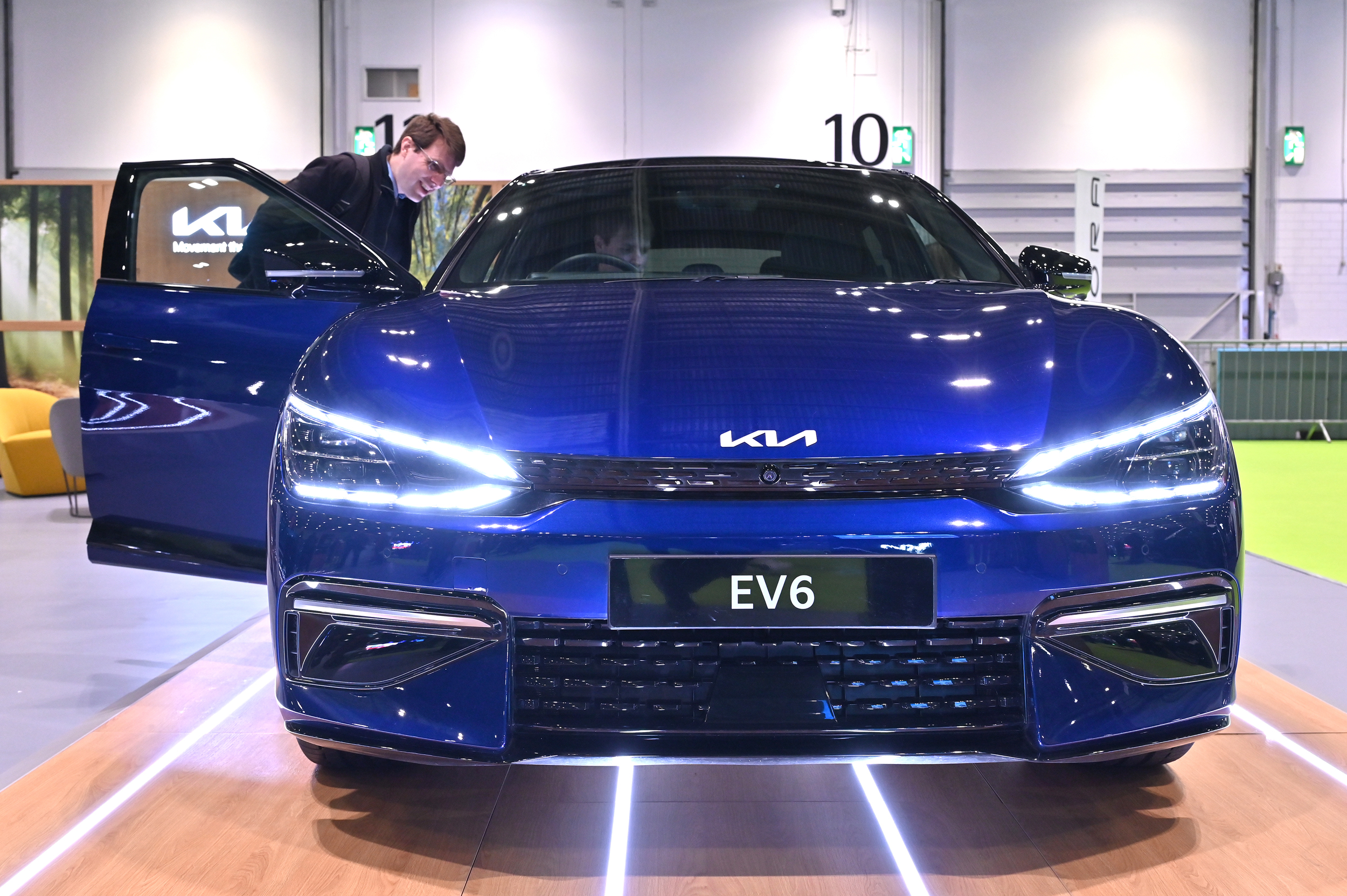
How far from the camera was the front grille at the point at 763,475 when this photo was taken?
138cm

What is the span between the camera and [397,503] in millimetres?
1422

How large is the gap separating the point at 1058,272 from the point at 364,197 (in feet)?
7.34

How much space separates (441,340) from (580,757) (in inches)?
25.3

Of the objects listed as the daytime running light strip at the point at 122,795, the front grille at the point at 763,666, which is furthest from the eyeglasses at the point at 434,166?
the front grille at the point at 763,666

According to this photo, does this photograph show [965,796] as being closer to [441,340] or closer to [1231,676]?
[1231,676]

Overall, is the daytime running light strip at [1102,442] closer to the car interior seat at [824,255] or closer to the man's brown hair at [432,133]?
the car interior seat at [824,255]

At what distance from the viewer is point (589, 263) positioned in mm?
2234

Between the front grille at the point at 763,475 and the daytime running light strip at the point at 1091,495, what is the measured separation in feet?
0.16

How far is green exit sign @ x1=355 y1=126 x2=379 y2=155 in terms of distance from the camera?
35.6 feet

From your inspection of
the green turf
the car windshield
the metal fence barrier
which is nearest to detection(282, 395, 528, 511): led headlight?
the car windshield

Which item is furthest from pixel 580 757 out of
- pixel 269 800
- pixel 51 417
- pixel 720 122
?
pixel 720 122

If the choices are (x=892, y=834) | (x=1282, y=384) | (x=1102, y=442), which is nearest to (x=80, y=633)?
(x=892, y=834)

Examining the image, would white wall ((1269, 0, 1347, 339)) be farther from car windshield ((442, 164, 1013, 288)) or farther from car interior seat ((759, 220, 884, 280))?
car interior seat ((759, 220, 884, 280))

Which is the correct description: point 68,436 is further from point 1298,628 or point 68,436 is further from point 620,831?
point 1298,628
